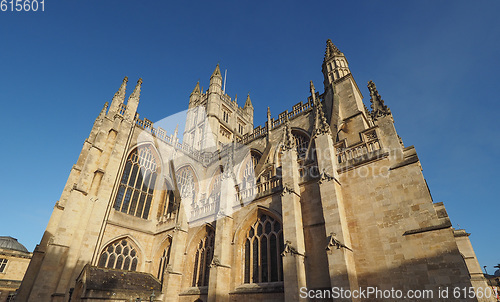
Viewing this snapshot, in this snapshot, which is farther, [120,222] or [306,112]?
[306,112]

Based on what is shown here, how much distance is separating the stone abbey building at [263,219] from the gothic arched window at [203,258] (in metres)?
0.06

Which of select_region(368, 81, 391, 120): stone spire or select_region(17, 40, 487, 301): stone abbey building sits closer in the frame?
select_region(17, 40, 487, 301): stone abbey building

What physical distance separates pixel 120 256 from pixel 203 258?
5762 mm

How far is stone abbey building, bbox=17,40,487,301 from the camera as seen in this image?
8.40m

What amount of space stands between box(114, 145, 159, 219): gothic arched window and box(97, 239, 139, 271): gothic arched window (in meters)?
2.17

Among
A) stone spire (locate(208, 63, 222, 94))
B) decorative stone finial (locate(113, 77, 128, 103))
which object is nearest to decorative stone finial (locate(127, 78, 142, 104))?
decorative stone finial (locate(113, 77, 128, 103))

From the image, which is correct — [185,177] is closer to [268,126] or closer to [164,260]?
[164,260]

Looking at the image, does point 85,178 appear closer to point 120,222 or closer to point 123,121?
point 120,222

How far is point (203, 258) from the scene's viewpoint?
14.1 m

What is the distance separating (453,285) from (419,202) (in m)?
2.47

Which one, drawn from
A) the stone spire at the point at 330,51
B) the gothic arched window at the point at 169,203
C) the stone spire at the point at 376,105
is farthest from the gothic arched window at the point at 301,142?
the gothic arched window at the point at 169,203

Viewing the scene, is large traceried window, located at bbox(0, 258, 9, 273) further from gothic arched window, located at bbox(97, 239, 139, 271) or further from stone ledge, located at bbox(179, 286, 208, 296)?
stone ledge, located at bbox(179, 286, 208, 296)

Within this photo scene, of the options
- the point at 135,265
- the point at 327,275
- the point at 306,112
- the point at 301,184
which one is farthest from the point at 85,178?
the point at 306,112

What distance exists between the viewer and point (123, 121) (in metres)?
18.3
